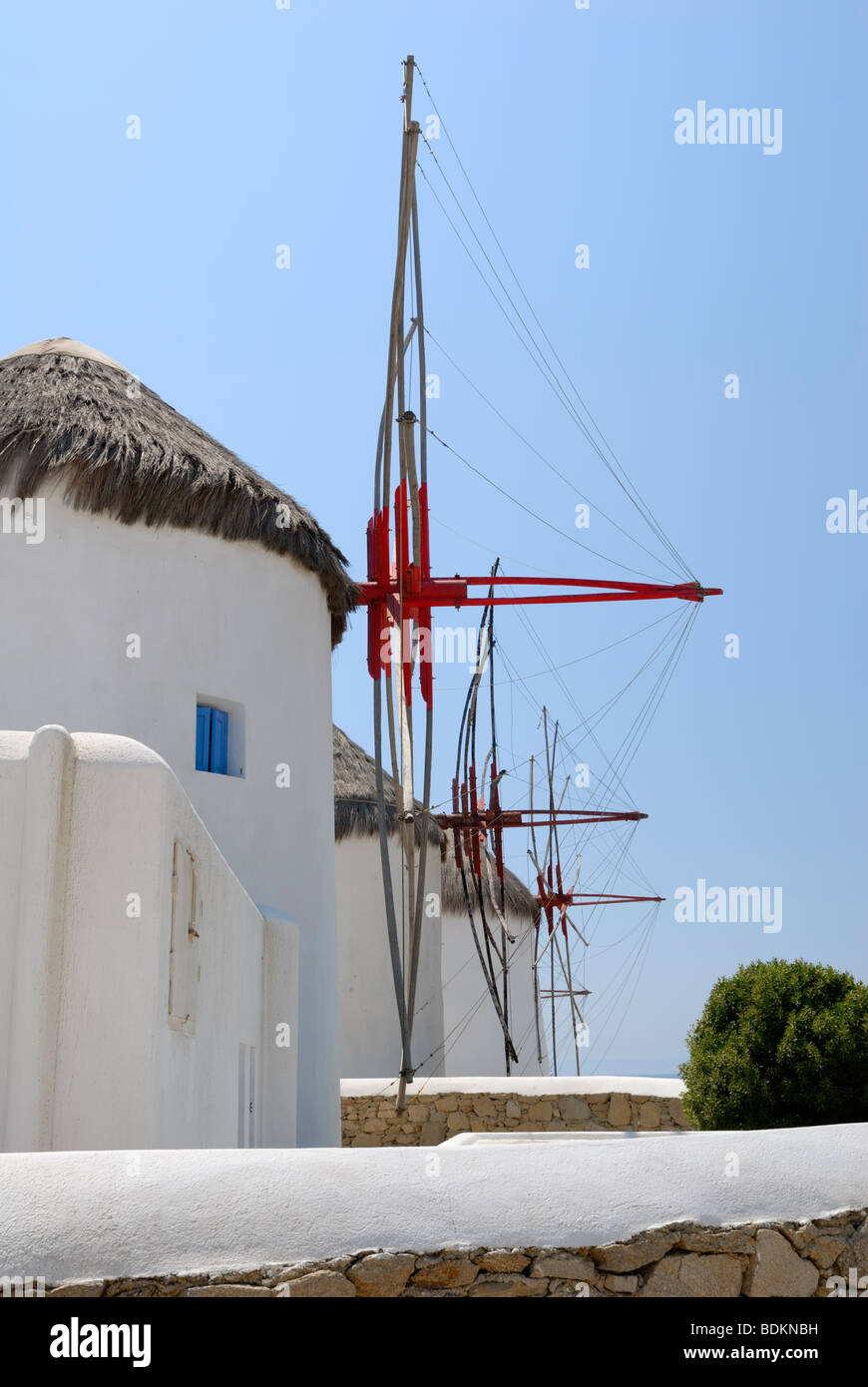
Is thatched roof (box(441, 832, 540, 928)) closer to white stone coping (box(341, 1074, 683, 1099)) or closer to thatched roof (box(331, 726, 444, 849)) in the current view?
thatched roof (box(331, 726, 444, 849))

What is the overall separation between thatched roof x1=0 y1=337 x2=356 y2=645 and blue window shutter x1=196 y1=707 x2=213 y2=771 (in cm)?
150

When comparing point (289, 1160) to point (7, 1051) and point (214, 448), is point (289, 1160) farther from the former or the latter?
point (214, 448)

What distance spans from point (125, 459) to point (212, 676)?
183 centimetres

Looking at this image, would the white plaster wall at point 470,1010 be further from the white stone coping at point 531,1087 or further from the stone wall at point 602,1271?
the stone wall at point 602,1271

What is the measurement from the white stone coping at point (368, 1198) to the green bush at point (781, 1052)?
151 centimetres

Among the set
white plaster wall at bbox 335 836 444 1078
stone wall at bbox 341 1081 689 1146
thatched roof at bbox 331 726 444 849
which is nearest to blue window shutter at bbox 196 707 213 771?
stone wall at bbox 341 1081 689 1146

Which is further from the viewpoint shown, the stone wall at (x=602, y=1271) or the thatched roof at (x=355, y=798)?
the thatched roof at (x=355, y=798)

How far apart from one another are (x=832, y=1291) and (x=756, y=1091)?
5.98ft

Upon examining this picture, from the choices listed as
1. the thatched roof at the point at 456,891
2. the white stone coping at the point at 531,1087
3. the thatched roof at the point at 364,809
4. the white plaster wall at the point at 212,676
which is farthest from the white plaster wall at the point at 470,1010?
the white plaster wall at the point at 212,676

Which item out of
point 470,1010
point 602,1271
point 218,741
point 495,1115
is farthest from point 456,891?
point 602,1271

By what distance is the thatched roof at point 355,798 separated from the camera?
61.4 ft

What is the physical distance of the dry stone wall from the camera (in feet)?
41.4

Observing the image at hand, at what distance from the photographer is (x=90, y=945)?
215 inches

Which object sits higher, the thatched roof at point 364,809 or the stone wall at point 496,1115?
the thatched roof at point 364,809
